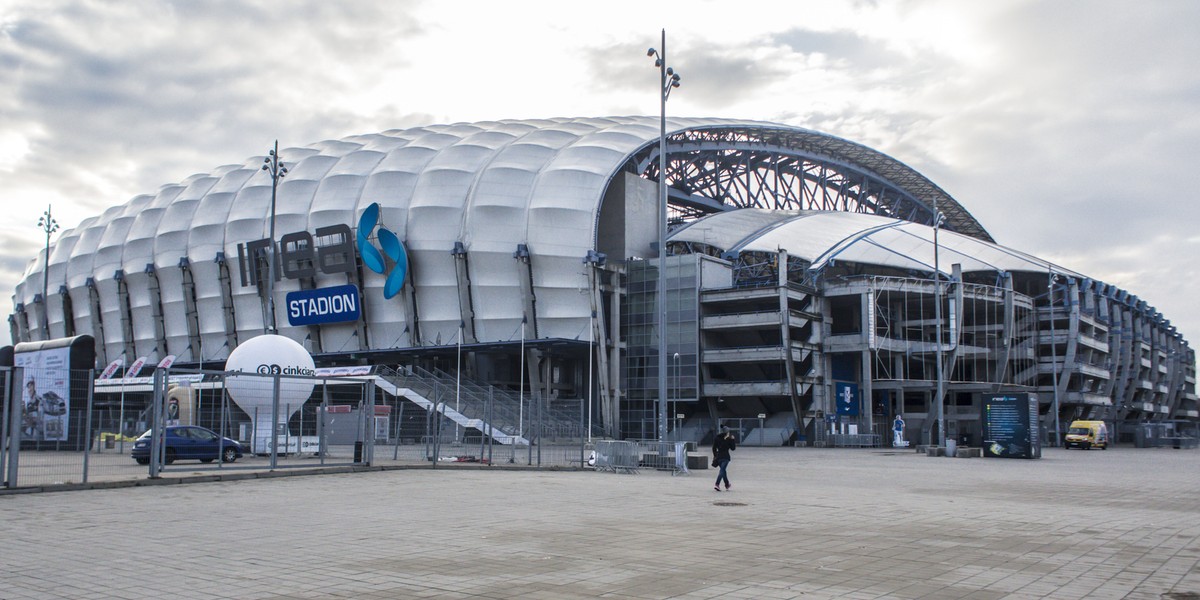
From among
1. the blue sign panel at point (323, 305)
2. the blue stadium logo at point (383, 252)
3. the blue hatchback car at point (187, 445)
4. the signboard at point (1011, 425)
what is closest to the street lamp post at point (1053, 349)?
the signboard at point (1011, 425)

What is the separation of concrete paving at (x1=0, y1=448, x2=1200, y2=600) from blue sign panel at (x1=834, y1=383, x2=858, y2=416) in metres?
46.2

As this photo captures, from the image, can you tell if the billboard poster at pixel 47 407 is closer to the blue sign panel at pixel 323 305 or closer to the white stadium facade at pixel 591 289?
the white stadium facade at pixel 591 289

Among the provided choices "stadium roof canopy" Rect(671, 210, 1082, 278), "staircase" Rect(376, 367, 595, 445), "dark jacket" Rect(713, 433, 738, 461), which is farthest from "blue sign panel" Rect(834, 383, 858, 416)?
"dark jacket" Rect(713, 433, 738, 461)

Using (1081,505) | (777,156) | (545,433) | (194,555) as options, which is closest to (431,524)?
(194,555)

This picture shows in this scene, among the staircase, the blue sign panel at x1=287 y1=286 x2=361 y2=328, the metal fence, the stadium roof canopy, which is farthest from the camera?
the stadium roof canopy

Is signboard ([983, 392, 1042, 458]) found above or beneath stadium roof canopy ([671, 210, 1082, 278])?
beneath

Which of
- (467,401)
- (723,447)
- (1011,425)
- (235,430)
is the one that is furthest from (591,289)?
(723,447)

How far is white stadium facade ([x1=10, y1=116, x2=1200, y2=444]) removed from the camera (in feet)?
228

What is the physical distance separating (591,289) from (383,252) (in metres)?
15.2

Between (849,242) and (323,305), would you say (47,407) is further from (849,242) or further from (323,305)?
(849,242)

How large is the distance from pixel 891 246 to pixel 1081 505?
61589 millimetres

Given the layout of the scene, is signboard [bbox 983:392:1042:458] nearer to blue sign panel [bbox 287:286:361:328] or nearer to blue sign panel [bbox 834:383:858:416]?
blue sign panel [bbox 834:383:858:416]

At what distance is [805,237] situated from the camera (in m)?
80.7

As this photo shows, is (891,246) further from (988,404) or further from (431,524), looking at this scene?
(431,524)
